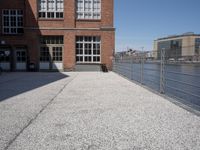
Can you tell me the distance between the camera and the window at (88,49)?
93.0ft

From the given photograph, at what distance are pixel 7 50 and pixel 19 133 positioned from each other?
972 inches

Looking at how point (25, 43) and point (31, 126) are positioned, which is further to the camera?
point (25, 43)

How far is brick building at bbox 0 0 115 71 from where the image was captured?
28.1 meters

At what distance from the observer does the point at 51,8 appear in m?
28.4

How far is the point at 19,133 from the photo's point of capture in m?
5.25

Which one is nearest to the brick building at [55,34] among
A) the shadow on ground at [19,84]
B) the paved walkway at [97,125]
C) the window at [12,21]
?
the window at [12,21]

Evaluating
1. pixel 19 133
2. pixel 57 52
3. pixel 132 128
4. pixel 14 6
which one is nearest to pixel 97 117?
pixel 132 128

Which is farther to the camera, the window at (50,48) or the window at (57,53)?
the window at (57,53)

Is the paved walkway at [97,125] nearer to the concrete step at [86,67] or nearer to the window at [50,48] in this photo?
the concrete step at [86,67]

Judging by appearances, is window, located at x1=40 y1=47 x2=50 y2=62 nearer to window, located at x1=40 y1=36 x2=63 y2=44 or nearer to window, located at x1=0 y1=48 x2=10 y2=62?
window, located at x1=40 y1=36 x2=63 y2=44

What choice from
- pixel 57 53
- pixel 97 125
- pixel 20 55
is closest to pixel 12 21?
pixel 20 55

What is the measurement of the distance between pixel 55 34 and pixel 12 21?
4.62m

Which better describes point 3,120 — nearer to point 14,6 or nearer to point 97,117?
point 97,117

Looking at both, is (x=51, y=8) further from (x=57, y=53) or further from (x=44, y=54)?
(x=44, y=54)
